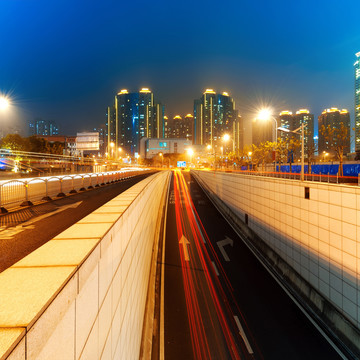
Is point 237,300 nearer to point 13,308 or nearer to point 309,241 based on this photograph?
point 309,241

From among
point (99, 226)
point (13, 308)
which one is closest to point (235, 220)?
point (99, 226)

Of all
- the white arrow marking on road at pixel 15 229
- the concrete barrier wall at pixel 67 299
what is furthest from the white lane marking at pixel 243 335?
the white arrow marking on road at pixel 15 229

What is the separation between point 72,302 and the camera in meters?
1.79

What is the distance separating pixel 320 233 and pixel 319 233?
3.2 inches

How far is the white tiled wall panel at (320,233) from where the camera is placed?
27.6 ft

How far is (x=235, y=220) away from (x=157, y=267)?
11.7 meters

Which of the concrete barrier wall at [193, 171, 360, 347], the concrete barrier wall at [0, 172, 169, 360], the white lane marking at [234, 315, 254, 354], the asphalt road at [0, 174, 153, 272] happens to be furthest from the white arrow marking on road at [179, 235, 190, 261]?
the concrete barrier wall at [0, 172, 169, 360]

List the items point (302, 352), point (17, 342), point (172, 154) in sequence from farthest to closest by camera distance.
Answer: point (172, 154)
point (302, 352)
point (17, 342)

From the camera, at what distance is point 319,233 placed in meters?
10.4

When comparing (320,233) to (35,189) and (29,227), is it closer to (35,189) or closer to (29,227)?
(29,227)

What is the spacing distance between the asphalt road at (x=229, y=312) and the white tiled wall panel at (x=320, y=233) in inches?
63.4

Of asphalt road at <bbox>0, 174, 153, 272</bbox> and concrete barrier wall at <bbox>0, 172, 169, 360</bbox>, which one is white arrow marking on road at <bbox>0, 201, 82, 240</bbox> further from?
concrete barrier wall at <bbox>0, 172, 169, 360</bbox>

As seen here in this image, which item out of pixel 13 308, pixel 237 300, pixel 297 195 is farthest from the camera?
pixel 297 195

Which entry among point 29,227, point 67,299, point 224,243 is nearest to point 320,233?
point 224,243
